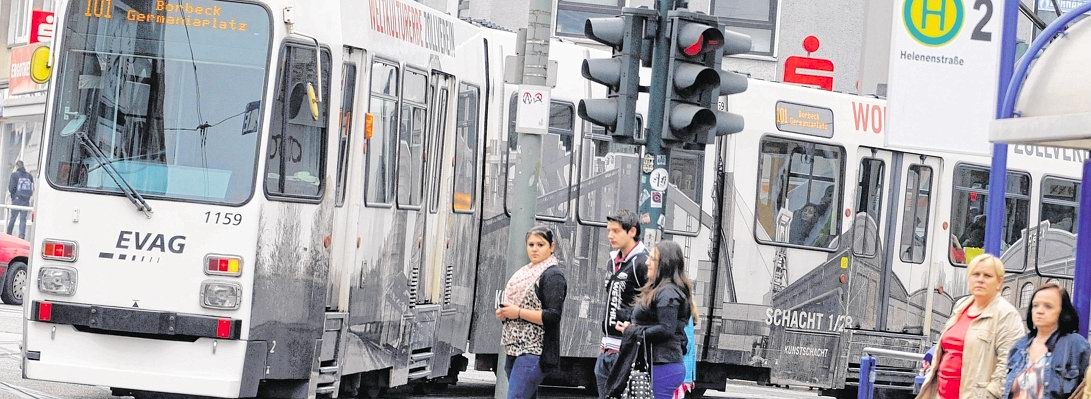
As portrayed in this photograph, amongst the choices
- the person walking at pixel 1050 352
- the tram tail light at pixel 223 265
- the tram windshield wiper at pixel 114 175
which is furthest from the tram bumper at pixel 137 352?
the person walking at pixel 1050 352

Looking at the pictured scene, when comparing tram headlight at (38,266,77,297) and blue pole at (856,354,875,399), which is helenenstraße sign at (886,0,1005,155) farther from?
tram headlight at (38,266,77,297)

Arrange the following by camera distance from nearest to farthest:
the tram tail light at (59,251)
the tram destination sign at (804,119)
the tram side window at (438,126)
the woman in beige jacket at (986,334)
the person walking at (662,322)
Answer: the woman in beige jacket at (986,334) < the person walking at (662,322) < the tram tail light at (59,251) < the tram side window at (438,126) < the tram destination sign at (804,119)

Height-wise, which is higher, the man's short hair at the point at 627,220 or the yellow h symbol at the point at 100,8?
the yellow h symbol at the point at 100,8

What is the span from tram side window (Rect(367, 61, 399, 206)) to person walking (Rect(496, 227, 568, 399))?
7.41ft

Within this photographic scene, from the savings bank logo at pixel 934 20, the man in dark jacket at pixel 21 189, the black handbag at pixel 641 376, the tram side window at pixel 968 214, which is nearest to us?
the black handbag at pixel 641 376

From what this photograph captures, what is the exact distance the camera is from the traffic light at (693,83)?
11367mm

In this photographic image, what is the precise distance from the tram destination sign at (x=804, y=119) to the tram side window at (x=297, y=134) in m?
7.16

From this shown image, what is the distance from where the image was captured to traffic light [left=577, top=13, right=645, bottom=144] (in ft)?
37.8

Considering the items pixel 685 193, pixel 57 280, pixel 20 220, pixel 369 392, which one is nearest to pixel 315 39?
pixel 57 280

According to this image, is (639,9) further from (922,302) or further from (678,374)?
(922,302)

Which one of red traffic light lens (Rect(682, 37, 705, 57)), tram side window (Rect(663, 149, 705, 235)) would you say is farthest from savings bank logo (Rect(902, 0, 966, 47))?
tram side window (Rect(663, 149, 705, 235))

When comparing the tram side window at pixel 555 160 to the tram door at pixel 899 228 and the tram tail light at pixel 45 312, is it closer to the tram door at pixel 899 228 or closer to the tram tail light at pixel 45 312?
the tram door at pixel 899 228

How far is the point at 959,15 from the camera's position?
12.0m

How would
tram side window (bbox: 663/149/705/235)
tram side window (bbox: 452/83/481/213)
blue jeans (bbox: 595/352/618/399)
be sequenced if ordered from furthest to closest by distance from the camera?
tram side window (bbox: 663/149/705/235)
tram side window (bbox: 452/83/481/213)
blue jeans (bbox: 595/352/618/399)
